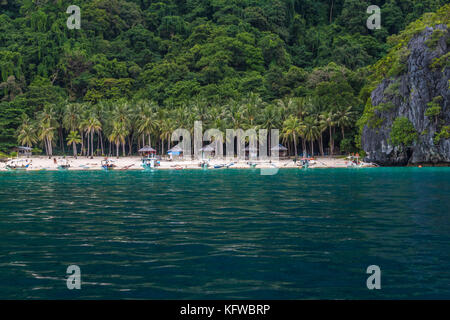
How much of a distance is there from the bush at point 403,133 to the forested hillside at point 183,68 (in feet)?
56.1

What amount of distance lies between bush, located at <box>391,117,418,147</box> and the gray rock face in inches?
26.4

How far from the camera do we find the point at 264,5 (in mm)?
155875

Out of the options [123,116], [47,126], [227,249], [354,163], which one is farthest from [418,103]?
[47,126]

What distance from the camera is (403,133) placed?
61406 mm

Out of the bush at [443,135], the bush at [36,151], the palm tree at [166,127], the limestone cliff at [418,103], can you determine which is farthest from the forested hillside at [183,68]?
the bush at [443,135]

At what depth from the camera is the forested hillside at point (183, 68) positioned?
8619 centimetres

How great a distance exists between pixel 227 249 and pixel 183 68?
377 ft

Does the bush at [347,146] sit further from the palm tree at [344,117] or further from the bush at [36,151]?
the bush at [36,151]

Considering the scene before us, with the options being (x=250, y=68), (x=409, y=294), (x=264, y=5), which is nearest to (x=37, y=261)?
(x=409, y=294)

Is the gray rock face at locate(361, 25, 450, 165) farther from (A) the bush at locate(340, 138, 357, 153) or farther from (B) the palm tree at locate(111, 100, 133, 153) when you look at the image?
(B) the palm tree at locate(111, 100, 133, 153)

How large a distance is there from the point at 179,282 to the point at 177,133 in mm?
77306

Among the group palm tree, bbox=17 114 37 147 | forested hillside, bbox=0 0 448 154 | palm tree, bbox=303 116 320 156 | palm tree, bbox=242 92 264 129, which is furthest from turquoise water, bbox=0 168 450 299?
palm tree, bbox=17 114 37 147

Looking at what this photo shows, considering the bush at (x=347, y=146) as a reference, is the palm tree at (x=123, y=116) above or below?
above

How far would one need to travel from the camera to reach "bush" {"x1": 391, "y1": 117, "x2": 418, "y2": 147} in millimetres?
60969
